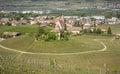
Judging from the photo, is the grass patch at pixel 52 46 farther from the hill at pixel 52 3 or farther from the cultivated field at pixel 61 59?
the hill at pixel 52 3

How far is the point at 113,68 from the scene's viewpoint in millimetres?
19594

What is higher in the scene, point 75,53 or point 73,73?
point 73,73

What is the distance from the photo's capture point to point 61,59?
904 inches

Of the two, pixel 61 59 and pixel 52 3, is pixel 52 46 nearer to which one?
pixel 61 59

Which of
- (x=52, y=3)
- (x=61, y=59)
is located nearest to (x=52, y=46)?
(x=61, y=59)

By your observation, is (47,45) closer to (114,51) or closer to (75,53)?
(75,53)

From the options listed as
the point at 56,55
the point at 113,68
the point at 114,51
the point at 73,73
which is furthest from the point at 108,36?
the point at 73,73

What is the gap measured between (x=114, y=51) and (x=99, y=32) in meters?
12.6

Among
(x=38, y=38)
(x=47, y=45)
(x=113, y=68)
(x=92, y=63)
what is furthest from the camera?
(x=38, y=38)

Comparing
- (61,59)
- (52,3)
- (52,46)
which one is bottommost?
(52,3)

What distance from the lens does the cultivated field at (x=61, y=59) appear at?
17000mm

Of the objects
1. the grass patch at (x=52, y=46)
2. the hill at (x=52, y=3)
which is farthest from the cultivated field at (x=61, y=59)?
the hill at (x=52, y=3)

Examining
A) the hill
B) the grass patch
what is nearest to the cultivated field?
the grass patch

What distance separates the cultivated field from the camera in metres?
17.0
